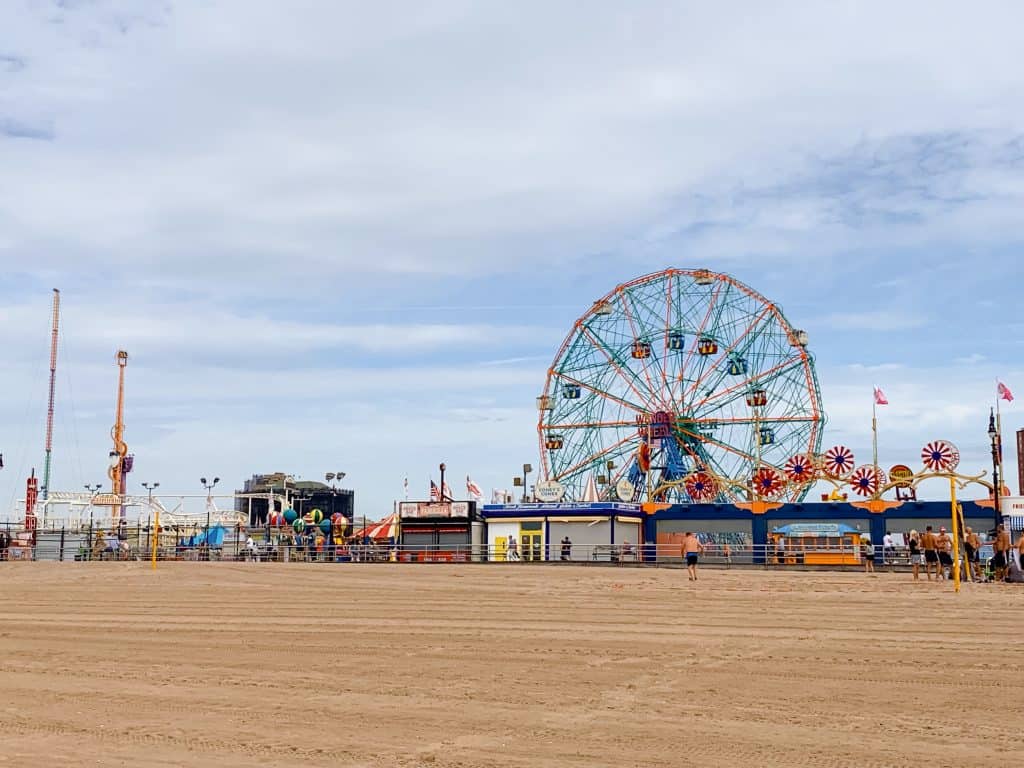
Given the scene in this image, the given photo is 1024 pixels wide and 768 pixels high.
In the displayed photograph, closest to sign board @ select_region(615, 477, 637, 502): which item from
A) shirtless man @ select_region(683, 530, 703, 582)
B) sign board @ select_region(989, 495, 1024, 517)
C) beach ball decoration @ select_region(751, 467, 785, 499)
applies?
beach ball decoration @ select_region(751, 467, 785, 499)

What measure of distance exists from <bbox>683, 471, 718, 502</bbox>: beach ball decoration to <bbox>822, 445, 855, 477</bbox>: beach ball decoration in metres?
7.64

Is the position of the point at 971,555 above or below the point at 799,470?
below

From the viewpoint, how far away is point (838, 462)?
158 ft

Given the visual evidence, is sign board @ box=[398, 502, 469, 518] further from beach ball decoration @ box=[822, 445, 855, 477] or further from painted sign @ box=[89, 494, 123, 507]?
painted sign @ box=[89, 494, 123, 507]

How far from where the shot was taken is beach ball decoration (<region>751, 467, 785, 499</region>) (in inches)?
1970

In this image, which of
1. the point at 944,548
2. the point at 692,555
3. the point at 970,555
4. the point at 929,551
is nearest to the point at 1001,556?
the point at 970,555

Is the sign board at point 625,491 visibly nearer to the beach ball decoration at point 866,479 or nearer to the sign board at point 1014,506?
the beach ball decoration at point 866,479

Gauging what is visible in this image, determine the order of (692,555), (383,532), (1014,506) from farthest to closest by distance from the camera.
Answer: (383,532) → (1014,506) → (692,555)

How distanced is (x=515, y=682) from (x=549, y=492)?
42.5m

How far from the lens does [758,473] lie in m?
51.0

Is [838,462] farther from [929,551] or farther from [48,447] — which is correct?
[48,447]

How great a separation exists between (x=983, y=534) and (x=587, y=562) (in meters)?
17.3

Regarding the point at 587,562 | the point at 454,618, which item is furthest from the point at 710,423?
the point at 454,618

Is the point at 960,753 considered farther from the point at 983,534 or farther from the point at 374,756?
the point at 983,534
